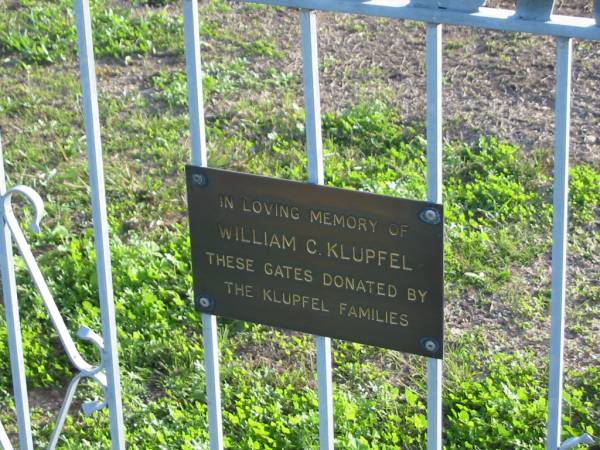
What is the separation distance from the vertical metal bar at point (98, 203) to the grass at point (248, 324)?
65 cm

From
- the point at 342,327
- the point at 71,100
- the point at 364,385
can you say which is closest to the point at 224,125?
the point at 71,100

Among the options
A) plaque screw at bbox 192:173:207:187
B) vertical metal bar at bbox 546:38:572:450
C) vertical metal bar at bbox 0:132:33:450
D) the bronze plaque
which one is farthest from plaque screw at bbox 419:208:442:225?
vertical metal bar at bbox 0:132:33:450

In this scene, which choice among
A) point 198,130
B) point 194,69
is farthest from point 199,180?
point 194,69

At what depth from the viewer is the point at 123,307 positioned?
403 cm

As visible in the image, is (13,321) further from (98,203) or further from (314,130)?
(314,130)

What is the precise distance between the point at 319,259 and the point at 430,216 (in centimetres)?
28

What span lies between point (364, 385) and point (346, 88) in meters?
2.00

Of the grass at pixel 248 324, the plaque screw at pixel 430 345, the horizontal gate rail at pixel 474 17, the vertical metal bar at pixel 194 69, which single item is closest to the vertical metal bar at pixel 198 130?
the vertical metal bar at pixel 194 69

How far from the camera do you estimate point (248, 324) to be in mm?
3984

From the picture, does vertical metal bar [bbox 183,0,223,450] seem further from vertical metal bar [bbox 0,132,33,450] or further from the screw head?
vertical metal bar [bbox 0,132,33,450]

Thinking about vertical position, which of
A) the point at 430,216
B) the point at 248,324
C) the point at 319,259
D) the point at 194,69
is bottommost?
the point at 248,324

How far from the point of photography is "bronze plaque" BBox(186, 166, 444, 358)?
7.84ft

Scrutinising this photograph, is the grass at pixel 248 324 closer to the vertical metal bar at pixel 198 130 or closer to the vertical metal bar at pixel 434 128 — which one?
the vertical metal bar at pixel 198 130

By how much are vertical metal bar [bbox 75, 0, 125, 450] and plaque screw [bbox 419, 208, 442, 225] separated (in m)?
0.77
